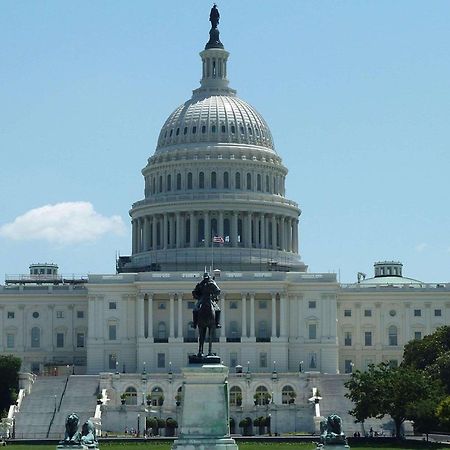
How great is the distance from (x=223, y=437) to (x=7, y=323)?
131558 millimetres

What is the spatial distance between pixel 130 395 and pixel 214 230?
36.0m

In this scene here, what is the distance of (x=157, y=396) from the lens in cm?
Result: 16025

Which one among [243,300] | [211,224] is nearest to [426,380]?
[243,300]

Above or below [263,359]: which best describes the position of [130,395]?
below

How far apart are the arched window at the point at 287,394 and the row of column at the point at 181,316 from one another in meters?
15.6

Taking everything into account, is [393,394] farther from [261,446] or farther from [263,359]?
[263,359]

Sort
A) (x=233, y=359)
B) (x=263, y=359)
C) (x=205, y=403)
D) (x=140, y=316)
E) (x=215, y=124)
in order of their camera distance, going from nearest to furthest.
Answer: (x=205, y=403) → (x=233, y=359) → (x=263, y=359) → (x=140, y=316) → (x=215, y=124)

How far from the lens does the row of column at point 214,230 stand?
19112 cm

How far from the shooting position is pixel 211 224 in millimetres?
191875

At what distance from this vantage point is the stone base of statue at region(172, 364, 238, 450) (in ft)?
194

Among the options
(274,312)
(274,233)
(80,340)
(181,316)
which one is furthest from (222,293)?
(80,340)

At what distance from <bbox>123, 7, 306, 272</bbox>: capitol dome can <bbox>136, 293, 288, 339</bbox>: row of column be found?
29.4 feet

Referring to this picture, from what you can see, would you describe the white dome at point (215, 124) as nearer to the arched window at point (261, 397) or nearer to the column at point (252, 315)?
the column at point (252, 315)

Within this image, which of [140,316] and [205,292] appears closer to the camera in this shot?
[205,292]
